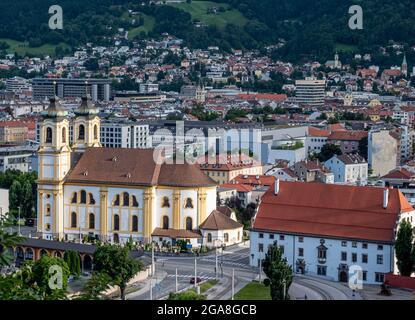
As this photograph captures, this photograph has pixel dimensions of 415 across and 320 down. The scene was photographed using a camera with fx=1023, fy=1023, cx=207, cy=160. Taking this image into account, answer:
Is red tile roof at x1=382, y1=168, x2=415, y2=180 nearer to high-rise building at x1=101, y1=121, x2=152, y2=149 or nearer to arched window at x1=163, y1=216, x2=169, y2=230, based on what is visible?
arched window at x1=163, y1=216, x2=169, y2=230

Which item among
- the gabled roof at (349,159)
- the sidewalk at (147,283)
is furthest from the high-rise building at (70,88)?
the sidewalk at (147,283)

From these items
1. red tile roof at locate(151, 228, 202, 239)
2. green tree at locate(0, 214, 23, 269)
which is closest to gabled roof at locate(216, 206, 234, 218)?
red tile roof at locate(151, 228, 202, 239)

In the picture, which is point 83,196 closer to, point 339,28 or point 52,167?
point 52,167

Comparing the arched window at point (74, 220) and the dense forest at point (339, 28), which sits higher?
the dense forest at point (339, 28)

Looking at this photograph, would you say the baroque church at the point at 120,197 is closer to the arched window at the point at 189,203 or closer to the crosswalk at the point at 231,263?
the arched window at the point at 189,203

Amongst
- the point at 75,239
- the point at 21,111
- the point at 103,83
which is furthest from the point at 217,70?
the point at 75,239

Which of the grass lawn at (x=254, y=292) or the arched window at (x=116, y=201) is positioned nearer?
the grass lawn at (x=254, y=292)
